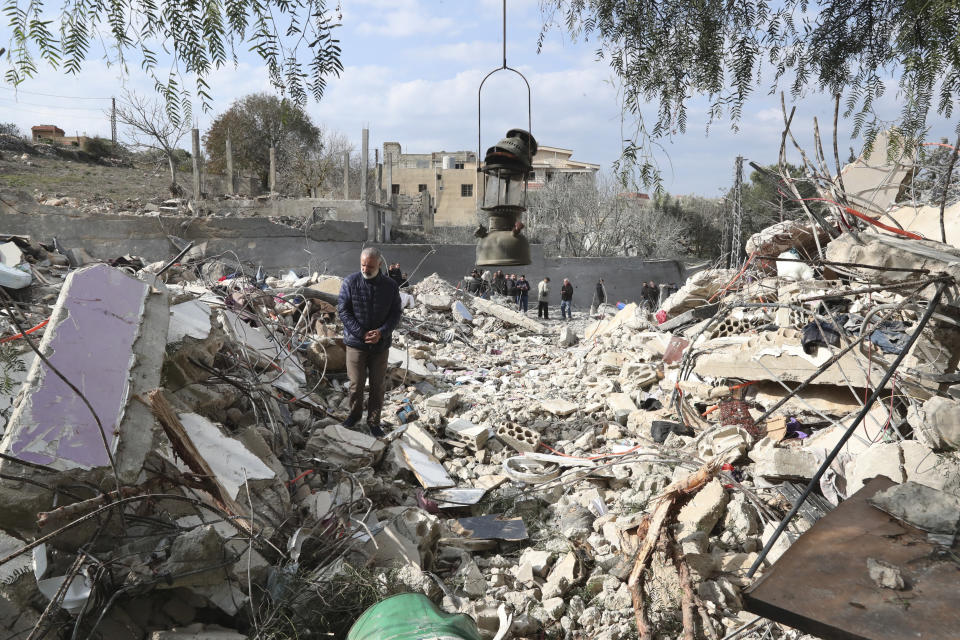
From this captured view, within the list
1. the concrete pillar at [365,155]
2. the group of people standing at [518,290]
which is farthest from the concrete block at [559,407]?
the concrete pillar at [365,155]

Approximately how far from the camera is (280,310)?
333 inches

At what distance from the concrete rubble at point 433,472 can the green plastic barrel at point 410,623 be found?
506 mm

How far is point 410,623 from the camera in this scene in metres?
2.14

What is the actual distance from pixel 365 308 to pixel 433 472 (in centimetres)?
151

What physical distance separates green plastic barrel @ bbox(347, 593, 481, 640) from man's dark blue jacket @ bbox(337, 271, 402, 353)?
10.2ft

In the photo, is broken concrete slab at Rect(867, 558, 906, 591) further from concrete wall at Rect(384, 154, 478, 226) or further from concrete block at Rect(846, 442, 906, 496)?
concrete wall at Rect(384, 154, 478, 226)

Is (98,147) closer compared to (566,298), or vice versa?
(566,298)

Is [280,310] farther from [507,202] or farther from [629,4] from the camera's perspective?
[629,4]

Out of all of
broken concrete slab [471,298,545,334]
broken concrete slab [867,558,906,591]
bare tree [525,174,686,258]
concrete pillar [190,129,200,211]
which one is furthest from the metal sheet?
bare tree [525,174,686,258]

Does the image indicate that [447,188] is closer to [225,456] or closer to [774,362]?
[774,362]

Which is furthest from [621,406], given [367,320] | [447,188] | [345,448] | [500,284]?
[447,188]

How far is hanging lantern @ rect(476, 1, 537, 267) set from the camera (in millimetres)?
4012

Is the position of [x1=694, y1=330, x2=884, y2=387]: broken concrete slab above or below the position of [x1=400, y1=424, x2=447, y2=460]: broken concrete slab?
above

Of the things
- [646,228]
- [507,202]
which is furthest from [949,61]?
[646,228]
